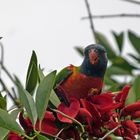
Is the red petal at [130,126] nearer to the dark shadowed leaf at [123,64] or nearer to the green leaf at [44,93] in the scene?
the green leaf at [44,93]

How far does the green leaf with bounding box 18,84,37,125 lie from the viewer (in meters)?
1.23

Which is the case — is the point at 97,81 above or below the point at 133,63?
above

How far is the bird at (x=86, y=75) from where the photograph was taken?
1692mm

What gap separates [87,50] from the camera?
1.77 metres

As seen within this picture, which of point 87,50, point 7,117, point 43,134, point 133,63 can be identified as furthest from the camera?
point 133,63

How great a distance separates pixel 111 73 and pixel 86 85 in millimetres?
892

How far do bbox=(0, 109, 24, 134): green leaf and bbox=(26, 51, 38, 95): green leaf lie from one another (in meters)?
0.17

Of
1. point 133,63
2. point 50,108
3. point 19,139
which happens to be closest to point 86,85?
point 50,108

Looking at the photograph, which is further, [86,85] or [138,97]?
[86,85]

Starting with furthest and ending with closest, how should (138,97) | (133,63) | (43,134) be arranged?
(133,63)
(138,97)
(43,134)

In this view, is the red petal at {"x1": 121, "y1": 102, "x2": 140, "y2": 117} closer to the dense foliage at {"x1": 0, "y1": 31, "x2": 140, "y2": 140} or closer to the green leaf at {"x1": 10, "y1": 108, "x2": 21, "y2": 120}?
the dense foliage at {"x1": 0, "y1": 31, "x2": 140, "y2": 140}

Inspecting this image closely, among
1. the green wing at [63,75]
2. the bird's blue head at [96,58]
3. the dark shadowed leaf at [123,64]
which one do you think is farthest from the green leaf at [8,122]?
the dark shadowed leaf at [123,64]

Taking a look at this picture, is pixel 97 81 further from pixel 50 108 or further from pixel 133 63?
pixel 133 63

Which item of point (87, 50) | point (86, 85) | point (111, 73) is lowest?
point (111, 73)
